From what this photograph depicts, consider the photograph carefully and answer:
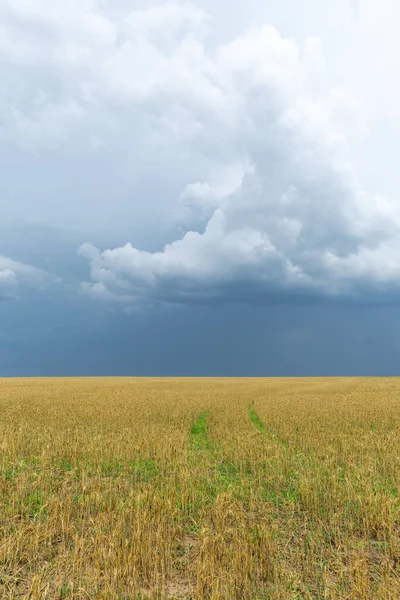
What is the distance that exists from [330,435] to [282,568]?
12.0 meters

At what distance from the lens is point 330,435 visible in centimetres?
A: 1717

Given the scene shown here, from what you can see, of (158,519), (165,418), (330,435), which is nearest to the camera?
(158,519)

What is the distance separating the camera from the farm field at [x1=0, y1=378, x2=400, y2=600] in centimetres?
593

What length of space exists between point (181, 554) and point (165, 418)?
16.4 m

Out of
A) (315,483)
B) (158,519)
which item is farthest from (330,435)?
(158,519)

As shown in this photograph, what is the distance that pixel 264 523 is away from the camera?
7.86 meters

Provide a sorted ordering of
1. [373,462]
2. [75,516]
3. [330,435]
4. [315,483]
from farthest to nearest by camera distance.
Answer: [330,435] < [373,462] < [315,483] < [75,516]

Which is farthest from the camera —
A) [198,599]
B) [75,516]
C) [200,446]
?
[200,446]

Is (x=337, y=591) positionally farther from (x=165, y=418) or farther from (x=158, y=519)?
(x=165, y=418)

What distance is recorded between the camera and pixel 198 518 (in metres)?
8.52

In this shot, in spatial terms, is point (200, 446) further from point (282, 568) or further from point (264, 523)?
point (282, 568)

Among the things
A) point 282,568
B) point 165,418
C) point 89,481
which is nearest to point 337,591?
point 282,568

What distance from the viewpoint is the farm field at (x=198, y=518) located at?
593 cm

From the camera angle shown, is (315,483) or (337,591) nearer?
(337,591)
